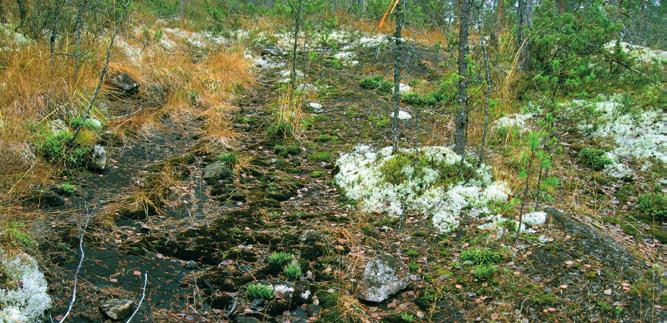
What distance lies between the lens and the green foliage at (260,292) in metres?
3.84

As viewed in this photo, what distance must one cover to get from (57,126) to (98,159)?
2.45ft

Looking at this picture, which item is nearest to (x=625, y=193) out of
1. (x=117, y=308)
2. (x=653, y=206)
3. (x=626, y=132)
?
(x=653, y=206)

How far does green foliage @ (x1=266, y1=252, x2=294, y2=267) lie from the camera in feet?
14.1

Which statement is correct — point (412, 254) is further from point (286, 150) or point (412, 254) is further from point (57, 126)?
point (57, 126)

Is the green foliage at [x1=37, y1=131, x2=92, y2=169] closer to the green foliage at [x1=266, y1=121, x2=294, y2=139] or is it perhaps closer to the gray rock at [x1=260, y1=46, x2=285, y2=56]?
the green foliage at [x1=266, y1=121, x2=294, y2=139]

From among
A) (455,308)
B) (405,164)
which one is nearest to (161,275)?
(455,308)

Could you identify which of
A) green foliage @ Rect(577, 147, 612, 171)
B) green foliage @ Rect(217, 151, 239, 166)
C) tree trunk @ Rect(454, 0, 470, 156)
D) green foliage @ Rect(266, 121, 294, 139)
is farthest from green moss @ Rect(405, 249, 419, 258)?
green foliage @ Rect(266, 121, 294, 139)

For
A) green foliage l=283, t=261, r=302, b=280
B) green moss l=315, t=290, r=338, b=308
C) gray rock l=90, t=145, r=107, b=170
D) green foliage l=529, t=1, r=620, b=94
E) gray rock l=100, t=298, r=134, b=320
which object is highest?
green foliage l=529, t=1, r=620, b=94

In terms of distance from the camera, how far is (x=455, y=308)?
3820mm

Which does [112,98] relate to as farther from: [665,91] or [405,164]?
[665,91]

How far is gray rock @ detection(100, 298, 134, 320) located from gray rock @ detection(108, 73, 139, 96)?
16.2 ft

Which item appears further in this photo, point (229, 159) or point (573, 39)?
point (229, 159)

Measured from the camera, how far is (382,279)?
4074 mm

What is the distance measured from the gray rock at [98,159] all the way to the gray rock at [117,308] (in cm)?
257
